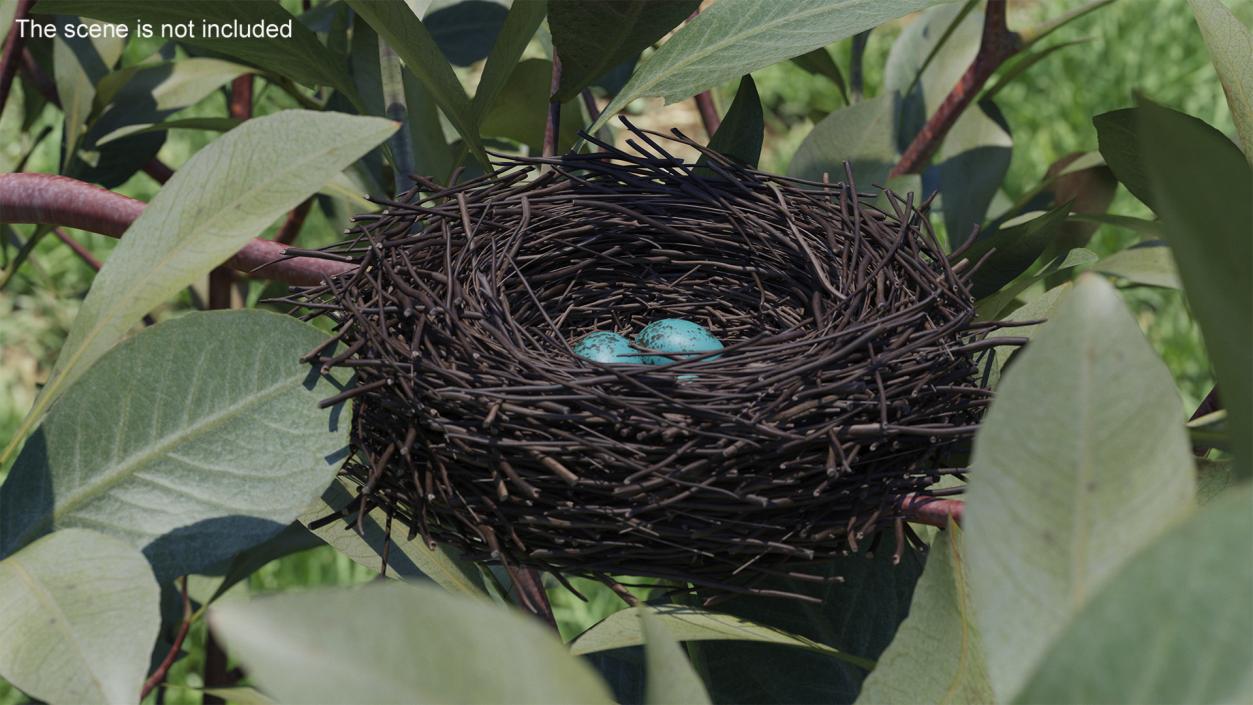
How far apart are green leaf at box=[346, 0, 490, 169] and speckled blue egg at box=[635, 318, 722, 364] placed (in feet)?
0.92

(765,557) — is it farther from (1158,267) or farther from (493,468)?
(1158,267)

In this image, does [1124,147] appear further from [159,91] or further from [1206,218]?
[159,91]

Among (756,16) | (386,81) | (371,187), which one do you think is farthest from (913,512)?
(371,187)

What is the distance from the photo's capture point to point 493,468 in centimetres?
54

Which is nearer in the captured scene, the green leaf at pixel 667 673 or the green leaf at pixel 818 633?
the green leaf at pixel 667 673

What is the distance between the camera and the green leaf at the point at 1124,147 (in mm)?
669

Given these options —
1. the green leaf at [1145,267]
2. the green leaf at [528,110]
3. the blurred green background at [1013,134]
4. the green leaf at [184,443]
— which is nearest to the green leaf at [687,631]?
the green leaf at [184,443]

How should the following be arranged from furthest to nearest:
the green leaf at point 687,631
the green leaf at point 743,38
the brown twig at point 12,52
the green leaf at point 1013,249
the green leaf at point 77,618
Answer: the brown twig at point 12,52
the green leaf at point 1013,249
the green leaf at point 743,38
the green leaf at point 687,631
the green leaf at point 77,618

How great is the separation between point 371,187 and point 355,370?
49 centimetres

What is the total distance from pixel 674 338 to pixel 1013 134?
2430 mm

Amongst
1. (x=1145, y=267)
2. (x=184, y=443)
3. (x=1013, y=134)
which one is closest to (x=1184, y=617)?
(x=184, y=443)

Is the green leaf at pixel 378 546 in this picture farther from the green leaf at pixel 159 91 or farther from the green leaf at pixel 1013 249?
the green leaf at pixel 159 91

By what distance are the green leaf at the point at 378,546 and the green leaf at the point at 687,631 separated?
0.09m

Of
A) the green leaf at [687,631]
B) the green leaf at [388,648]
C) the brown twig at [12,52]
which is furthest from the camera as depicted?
the brown twig at [12,52]
